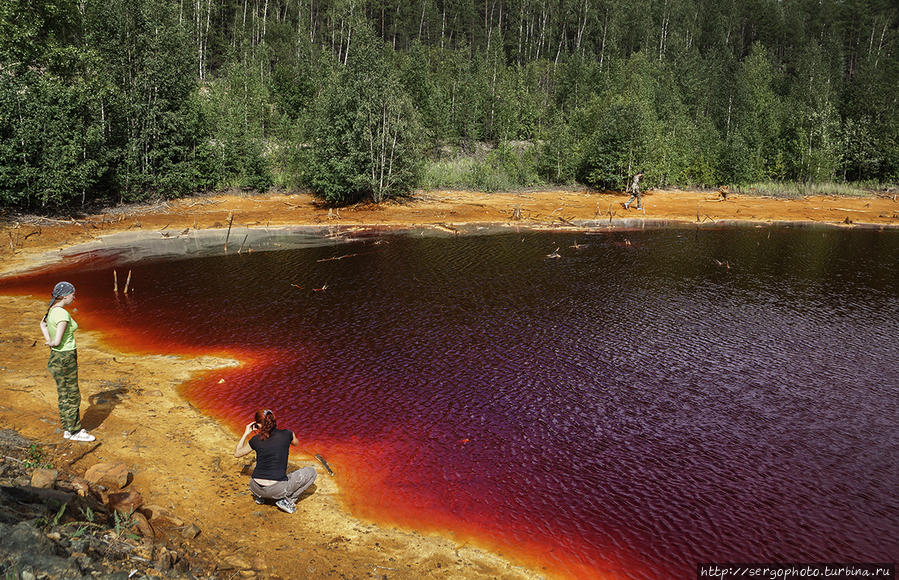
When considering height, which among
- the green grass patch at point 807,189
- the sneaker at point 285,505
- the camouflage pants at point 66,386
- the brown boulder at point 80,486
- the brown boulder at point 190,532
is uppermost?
the green grass patch at point 807,189

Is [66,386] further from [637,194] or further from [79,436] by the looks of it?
[637,194]

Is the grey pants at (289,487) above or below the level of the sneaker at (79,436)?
below

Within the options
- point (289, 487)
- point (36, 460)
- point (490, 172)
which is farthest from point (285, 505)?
point (490, 172)

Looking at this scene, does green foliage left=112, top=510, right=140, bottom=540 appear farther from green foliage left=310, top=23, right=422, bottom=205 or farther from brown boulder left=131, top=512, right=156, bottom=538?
green foliage left=310, top=23, right=422, bottom=205

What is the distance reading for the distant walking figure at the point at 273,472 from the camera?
33.0 feet

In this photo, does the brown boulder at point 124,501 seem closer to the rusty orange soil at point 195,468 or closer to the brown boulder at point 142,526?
the brown boulder at point 142,526

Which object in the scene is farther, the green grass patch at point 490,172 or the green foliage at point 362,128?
the green grass patch at point 490,172

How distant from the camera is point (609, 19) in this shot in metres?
102

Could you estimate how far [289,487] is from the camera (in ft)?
33.3

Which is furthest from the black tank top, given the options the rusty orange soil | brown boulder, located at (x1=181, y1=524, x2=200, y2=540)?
brown boulder, located at (x1=181, y1=524, x2=200, y2=540)

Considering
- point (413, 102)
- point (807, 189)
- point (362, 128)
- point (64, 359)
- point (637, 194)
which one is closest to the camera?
point (64, 359)

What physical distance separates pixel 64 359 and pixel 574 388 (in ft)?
38.4

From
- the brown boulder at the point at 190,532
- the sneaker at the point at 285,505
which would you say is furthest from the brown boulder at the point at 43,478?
the sneaker at the point at 285,505

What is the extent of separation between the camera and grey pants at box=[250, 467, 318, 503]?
395 inches
